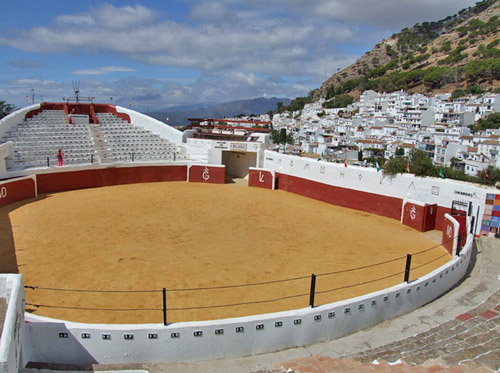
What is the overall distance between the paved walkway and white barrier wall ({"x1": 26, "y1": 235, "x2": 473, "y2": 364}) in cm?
18

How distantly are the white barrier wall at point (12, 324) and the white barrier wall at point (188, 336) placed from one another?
1.81 ft

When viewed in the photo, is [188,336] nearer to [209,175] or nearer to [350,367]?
[350,367]

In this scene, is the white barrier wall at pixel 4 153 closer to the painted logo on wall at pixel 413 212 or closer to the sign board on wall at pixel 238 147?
the sign board on wall at pixel 238 147

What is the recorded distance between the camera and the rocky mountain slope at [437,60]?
342 feet

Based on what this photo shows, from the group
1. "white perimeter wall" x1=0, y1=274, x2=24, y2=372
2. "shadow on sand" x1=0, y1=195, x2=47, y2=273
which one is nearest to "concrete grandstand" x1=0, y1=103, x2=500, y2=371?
"white perimeter wall" x1=0, y1=274, x2=24, y2=372

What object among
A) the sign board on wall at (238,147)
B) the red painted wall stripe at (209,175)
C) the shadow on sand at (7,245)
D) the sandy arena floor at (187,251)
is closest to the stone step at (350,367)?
the sandy arena floor at (187,251)

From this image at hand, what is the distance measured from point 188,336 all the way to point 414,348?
4.48 metres

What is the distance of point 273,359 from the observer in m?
7.36

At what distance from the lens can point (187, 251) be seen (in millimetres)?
12336

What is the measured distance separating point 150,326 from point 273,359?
2426 mm

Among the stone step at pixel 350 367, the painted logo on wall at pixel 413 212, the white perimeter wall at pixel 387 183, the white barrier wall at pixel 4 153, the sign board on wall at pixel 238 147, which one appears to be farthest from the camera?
→ the sign board on wall at pixel 238 147

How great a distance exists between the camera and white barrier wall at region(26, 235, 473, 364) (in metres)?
6.78

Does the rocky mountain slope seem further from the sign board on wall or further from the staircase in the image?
the staircase

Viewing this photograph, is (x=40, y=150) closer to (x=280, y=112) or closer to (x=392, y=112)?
(x=392, y=112)
